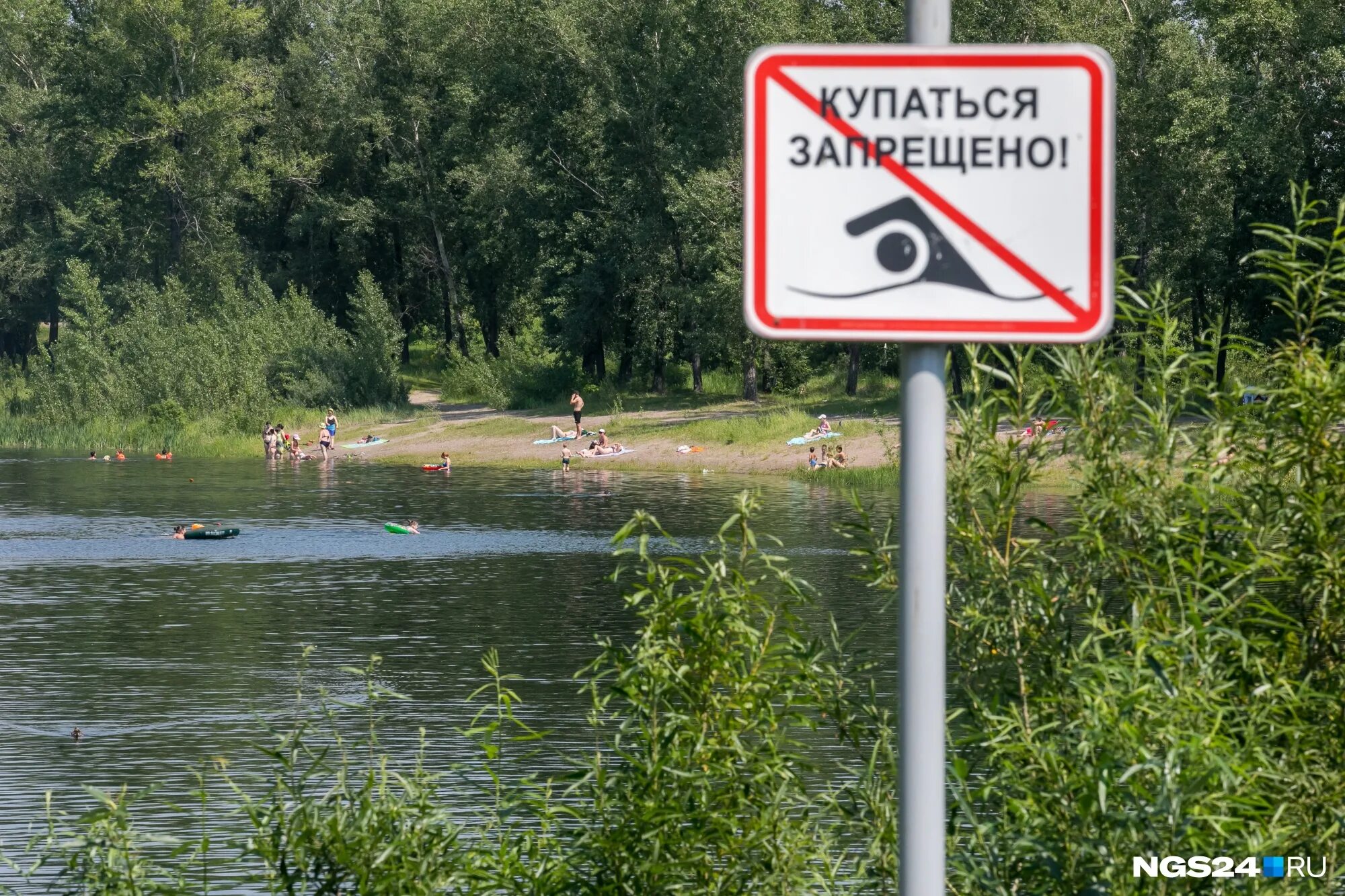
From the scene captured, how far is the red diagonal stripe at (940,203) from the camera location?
336 centimetres

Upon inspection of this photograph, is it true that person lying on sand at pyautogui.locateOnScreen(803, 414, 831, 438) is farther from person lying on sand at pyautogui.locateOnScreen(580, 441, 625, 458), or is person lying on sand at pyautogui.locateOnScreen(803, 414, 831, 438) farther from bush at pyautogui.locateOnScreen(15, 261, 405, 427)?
bush at pyautogui.locateOnScreen(15, 261, 405, 427)

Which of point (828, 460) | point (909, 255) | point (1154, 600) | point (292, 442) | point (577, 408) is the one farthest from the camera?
point (292, 442)

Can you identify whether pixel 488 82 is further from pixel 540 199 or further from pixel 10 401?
pixel 10 401

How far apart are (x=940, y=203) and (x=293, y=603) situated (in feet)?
86.4

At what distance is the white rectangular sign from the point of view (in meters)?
3.37

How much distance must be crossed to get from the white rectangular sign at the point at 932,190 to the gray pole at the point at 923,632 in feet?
0.61

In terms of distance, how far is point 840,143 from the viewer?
135 inches

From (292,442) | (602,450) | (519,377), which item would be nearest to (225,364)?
(292,442)

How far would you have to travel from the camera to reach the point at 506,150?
65562mm

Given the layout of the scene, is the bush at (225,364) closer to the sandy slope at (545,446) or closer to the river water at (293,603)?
the sandy slope at (545,446)

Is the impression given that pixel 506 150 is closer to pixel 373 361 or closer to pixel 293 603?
pixel 373 361

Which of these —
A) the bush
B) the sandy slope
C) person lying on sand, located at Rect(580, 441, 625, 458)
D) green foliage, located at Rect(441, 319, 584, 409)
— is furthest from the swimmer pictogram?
the bush

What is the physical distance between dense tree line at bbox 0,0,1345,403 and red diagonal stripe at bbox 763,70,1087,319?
38.8 metres

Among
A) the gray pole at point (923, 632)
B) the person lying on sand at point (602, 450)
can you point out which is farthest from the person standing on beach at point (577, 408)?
the gray pole at point (923, 632)
